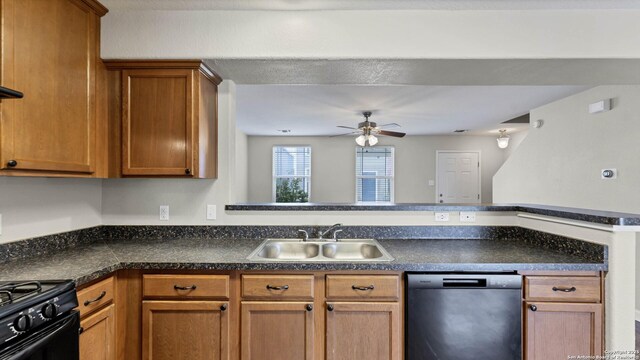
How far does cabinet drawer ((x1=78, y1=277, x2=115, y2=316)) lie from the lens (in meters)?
1.38

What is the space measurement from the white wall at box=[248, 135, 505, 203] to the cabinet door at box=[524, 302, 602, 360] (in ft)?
18.0

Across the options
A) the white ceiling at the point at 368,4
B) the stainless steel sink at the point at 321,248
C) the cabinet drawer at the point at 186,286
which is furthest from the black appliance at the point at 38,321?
the white ceiling at the point at 368,4

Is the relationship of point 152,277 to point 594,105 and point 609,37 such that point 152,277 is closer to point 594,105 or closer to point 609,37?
point 609,37

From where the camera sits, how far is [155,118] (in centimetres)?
190

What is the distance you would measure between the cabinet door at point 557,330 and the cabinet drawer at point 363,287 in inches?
28.9

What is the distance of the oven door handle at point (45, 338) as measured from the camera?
39.4 inches

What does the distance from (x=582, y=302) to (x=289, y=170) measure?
19.8 feet

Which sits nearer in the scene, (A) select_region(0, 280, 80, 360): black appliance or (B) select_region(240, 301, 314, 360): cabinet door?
(A) select_region(0, 280, 80, 360): black appliance

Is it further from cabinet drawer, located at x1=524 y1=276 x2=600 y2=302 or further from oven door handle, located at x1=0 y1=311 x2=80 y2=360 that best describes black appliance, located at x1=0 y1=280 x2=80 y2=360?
cabinet drawer, located at x1=524 y1=276 x2=600 y2=302

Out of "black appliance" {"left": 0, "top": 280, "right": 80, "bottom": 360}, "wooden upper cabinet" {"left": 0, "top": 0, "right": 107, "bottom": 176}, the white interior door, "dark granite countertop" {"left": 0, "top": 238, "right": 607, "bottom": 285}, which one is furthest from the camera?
the white interior door

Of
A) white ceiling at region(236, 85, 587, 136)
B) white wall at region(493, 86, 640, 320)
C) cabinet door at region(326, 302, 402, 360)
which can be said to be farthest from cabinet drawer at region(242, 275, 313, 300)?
white wall at region(493, 86, 640, 320)

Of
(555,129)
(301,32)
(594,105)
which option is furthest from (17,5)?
(555,129)

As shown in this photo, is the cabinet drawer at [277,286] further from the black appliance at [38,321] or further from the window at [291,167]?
the window at [291,167]

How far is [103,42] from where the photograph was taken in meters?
1.89
